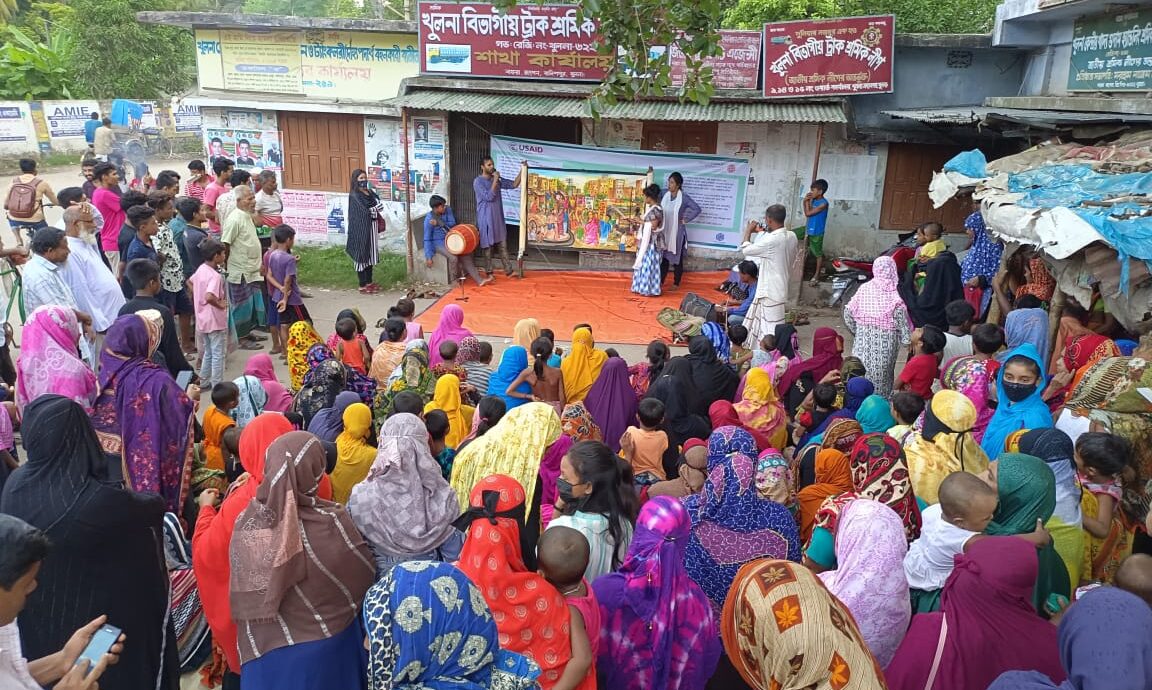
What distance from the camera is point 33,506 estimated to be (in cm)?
290

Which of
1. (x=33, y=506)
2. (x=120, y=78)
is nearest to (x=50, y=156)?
(x=120, y=78)

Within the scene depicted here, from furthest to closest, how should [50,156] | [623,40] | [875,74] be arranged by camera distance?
[50,156]
[875,74]
[623,40]

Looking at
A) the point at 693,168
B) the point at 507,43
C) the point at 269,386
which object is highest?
the point at 507,43

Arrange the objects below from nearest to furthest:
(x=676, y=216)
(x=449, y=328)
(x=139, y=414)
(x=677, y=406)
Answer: (x=139, y=414), (x=677, y=406), (x=449, y=328), (x=676, y=216)

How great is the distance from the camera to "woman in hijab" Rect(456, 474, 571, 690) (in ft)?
A: 8.50

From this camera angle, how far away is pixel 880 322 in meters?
6.79

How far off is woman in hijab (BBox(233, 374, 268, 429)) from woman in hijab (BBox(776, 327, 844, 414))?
3849mm

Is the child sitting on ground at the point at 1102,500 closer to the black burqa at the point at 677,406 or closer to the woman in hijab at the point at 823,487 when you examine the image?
the woman in hijab at the point at 823,487

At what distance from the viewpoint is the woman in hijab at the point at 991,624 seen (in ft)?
8.22

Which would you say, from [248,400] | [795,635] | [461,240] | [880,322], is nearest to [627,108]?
[461,240]

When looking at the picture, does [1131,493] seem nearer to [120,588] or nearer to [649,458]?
[649,458]

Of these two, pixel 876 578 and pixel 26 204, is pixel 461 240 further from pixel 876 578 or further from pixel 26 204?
pixel 876 578

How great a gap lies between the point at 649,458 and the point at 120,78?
24339 mm

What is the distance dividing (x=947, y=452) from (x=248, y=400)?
438cm
